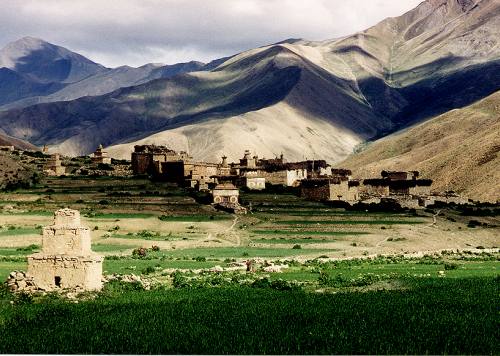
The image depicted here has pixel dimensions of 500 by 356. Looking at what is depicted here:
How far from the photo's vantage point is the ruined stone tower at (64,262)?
28203mm

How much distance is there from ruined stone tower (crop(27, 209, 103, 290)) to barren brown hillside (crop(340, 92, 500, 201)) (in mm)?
90054

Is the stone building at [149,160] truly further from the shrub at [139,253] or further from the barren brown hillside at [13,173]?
the shrub at [139,253]

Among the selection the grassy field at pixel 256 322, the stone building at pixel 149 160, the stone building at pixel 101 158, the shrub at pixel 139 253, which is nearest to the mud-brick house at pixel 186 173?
the stone building at pixel 149 160

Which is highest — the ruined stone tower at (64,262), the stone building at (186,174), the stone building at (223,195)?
the stone building at (186,174)

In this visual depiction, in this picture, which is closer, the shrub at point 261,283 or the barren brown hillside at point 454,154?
the shrub at point 261,283

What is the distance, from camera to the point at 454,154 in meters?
140

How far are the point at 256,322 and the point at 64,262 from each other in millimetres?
9278

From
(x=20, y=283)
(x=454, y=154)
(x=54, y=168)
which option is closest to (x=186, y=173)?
(x=54, y=168)

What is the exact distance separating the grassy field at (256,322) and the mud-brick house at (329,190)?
55.8 m

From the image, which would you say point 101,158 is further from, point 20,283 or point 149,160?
point 20,283

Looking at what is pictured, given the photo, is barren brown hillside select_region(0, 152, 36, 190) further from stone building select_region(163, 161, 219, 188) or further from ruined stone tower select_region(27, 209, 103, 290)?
ruined stone tower select_region(27, 209, 103, 290)

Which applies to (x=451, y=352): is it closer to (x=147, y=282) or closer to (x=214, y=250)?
(x=147, y=282)

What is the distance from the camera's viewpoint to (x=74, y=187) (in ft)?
288

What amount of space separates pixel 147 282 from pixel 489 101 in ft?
556
